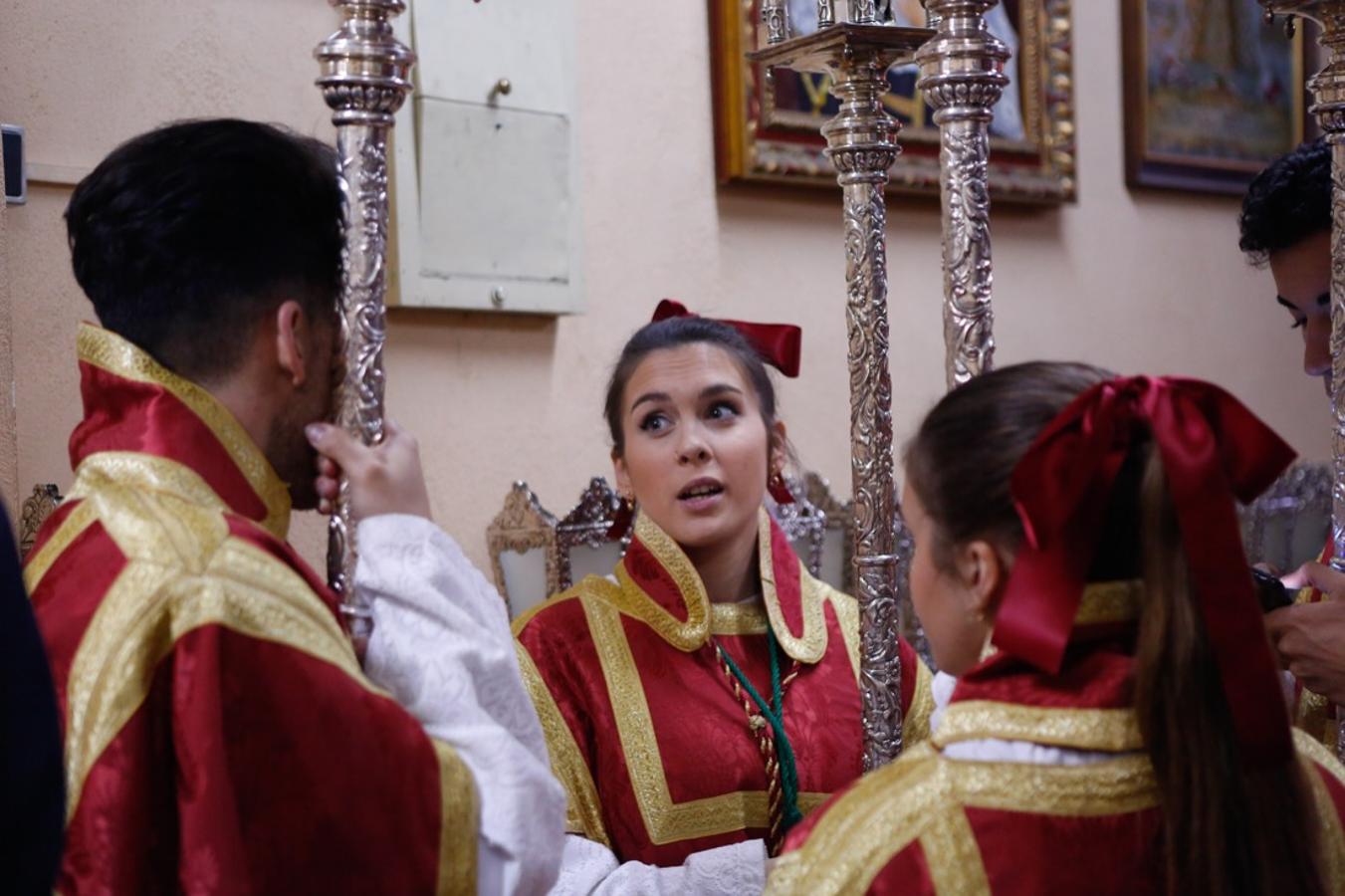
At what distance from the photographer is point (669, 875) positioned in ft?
7.41

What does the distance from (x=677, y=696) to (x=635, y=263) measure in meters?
1.50

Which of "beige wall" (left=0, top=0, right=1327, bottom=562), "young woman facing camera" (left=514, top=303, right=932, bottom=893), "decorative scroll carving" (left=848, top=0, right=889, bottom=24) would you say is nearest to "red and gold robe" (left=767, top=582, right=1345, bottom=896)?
"young woman facing camera" (left=514, top=303, right=932, bottom=893)

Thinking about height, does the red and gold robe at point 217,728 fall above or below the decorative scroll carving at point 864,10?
below

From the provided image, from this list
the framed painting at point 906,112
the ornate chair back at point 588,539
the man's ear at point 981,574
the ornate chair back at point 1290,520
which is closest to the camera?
the man's ear at point 981,574

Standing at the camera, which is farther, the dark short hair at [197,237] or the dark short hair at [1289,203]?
the dark short hair at [1289,203]

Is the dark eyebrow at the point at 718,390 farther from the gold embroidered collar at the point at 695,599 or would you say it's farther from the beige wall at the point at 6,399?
the beige wall at the point at 6,399

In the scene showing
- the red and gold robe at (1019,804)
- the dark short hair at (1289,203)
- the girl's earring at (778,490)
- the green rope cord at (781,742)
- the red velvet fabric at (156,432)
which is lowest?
the green rope cord at (781,742)

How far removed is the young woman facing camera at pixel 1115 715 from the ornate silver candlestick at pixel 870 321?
0.67m

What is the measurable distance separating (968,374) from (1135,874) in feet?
2.40

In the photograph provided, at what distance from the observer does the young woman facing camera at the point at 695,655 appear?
2367mm

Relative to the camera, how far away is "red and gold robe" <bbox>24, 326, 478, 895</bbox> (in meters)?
1.36

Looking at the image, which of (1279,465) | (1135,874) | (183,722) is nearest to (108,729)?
(183,722)

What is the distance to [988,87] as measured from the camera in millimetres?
1937

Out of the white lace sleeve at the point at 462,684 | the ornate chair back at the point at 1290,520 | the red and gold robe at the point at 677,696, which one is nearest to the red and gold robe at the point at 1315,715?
the red and gold robe at the point at 677,696
